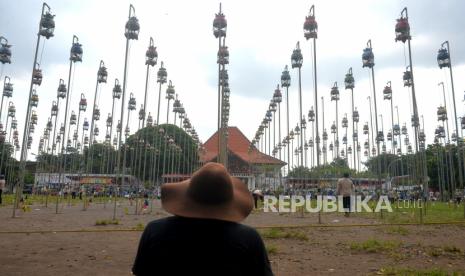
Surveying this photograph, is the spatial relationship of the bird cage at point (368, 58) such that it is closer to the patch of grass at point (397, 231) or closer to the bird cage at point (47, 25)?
the patch of grass at point (397, 231)

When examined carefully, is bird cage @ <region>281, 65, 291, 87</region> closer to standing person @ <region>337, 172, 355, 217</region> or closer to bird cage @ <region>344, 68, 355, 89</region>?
bird cage @ <region>344, 68, 355, 89</region>

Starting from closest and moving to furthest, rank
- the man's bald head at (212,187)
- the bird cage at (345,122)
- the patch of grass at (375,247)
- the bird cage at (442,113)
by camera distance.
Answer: the man's bald head at (212,187) → the patch of grass at (375,247) → the bird cage at (442,113) → the bird cage at (345,122)

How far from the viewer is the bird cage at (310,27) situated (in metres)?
20.8

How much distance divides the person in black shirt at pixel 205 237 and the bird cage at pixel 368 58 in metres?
22.3

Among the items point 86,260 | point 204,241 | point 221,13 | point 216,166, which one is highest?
point 221,13

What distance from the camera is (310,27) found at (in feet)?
68.6

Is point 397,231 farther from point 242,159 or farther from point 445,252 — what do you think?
point 242,159

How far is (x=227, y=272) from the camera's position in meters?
2.49

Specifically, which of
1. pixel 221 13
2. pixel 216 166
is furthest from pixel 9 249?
pixel 221 13

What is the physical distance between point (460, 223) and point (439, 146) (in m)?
47.5

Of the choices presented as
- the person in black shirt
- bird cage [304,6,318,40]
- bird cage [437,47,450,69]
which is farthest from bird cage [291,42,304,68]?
the person in black shirt

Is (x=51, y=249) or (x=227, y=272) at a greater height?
(x=227, y=272)

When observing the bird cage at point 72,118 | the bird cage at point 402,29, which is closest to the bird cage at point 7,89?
the bird cage at point 72,118

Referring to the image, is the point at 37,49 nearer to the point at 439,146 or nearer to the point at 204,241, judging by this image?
the point at 204,241
